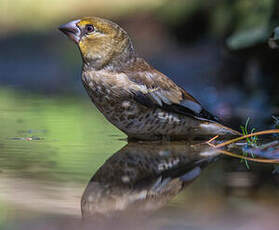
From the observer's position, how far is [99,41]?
18.7ft

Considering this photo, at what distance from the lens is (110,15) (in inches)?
687

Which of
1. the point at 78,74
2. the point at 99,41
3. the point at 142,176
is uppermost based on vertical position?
the point at 99,41

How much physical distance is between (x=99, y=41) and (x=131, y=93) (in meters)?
0.64

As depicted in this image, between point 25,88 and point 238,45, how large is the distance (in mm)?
4547

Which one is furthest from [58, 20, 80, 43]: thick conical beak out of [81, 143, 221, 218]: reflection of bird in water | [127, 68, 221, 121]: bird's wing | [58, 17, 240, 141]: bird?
[81, 143, 221, 218]: reflection of bird in water

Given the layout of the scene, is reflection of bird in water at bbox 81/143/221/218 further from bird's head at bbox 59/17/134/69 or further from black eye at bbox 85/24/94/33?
black eye at bbox 85/24/94/33

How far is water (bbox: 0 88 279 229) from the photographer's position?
3.04m

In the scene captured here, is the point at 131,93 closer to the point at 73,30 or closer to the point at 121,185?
the point at 73,30

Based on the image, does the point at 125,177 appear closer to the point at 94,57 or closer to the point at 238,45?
the point at 94,57

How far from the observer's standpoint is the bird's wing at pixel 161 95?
17.8 ft

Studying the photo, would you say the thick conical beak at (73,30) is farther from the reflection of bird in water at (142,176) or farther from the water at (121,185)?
the reflection of bird in water at (142,176)

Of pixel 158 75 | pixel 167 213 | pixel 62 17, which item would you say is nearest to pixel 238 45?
pixel 158 75

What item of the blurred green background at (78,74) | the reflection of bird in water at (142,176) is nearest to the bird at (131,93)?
the reflection of bird in water at (142,176)

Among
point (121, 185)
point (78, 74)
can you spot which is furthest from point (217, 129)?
point (78, 74)
